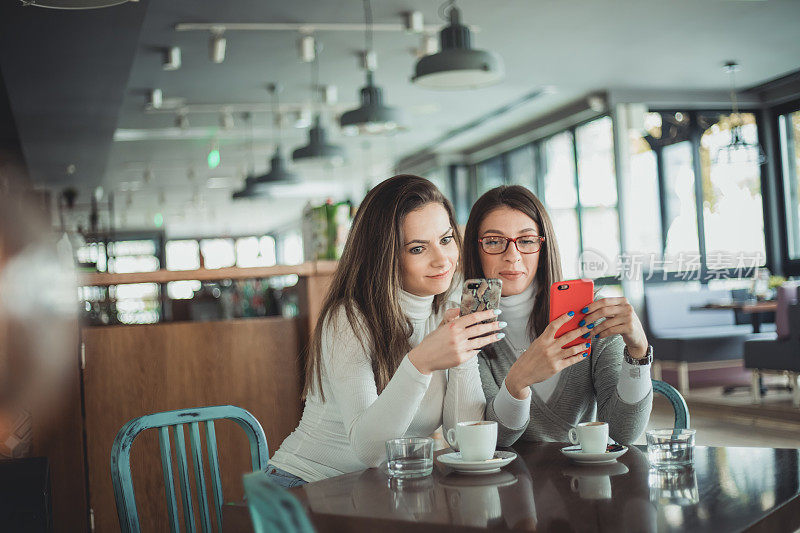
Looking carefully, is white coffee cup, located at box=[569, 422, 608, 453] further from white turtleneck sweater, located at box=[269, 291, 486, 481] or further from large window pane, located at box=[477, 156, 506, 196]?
large window pane, located at box=[477, 156, 506, 196]

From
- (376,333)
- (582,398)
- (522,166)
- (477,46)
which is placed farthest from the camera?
(522,166)

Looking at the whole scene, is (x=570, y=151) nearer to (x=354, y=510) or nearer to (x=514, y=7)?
(x=514, y=7)

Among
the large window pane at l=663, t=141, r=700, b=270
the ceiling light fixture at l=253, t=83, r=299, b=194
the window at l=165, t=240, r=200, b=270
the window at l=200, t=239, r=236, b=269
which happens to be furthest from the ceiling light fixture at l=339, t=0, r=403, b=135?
the window at l=165, t=240, r=200, b=270

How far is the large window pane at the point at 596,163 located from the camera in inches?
371

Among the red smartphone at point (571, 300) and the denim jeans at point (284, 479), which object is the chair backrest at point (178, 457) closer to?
the denim jeans at point (284, 479)

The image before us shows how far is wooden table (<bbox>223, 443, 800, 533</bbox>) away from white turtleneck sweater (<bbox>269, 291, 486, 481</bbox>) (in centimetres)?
11

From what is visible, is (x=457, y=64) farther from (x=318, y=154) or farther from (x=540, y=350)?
(x=540, y=350)

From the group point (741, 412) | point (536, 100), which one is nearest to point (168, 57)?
point (536, 100)

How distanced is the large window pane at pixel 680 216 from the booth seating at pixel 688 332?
0.33m

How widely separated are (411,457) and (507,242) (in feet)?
2.64

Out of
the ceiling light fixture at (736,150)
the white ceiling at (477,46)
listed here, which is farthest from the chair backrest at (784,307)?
the white ceiling at (477,46)

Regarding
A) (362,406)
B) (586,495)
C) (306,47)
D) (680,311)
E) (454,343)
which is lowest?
(680,311)

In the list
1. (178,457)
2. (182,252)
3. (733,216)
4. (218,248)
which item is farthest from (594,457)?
(182,252)

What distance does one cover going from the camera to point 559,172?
10.5 m
